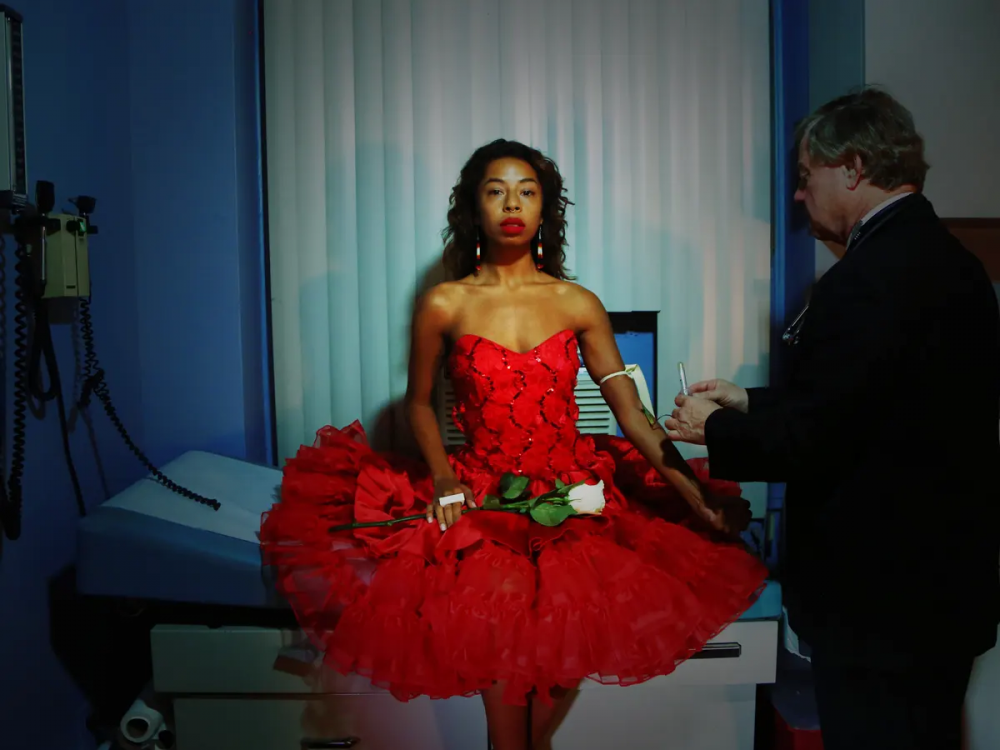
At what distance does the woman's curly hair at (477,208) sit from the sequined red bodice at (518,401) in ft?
0.89

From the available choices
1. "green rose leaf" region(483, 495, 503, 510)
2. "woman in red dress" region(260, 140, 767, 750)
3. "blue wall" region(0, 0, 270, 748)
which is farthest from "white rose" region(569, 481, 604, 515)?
"blue wall" region(0, 0, 270, 748)

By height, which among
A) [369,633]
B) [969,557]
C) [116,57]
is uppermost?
[116,57]

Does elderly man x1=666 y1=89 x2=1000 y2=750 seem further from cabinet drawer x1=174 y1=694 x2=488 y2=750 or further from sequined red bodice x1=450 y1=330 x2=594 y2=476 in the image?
cabinet drawer x1=174 y1=694 x2=488 y2=750

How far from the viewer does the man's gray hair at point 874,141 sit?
130 cm

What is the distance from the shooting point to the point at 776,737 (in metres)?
1.93

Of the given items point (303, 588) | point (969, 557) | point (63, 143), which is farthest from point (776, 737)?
point (63, 143)

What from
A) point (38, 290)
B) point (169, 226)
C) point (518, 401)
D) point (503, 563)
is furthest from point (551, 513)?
point (169, 226)

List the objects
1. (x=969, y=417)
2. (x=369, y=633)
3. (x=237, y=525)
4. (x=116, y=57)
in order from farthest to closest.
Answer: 1. (x=116, y=57)
2. (x=237, y=525)
3. (x=369, y=633)
4. (x=969, y=417)

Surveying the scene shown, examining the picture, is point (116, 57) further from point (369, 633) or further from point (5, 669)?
Answer: point (369, 633)

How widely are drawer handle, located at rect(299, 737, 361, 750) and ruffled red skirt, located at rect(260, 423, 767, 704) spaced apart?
0.41 metres

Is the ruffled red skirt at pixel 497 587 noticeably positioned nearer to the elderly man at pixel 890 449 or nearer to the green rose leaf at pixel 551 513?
the green rose leaf at pixel 551 513

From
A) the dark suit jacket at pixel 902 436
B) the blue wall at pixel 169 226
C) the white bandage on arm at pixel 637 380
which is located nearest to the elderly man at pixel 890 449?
the dark suit jacket at pixel 902 436

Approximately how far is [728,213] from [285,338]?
4.63 feet

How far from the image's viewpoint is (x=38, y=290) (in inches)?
66.1
